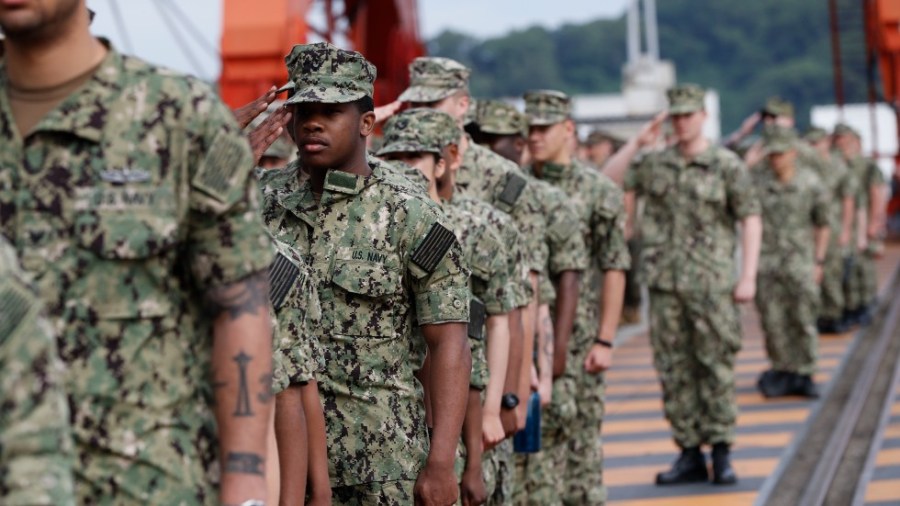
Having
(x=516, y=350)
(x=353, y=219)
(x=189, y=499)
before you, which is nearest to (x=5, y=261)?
(x=189, y=499)

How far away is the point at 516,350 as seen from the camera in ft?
21.8

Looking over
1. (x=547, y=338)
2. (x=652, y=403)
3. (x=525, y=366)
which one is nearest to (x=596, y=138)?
(x=652, y=403)

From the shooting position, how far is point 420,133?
6.12 meters

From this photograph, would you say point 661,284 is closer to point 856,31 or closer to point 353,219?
point 353,219

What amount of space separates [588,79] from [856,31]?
81490 mm

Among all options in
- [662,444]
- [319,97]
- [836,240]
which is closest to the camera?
[319,97]

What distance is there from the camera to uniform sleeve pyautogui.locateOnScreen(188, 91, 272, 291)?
3426mm

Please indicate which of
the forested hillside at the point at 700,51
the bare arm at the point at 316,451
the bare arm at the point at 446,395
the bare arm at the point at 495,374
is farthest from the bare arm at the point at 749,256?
the forested hillside at the point at 700,51

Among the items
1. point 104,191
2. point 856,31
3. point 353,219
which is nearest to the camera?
point 104,191

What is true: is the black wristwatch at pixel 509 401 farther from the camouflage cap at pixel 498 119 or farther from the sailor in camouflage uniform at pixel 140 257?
the sailor in camouflage uniform at pixel 140 257

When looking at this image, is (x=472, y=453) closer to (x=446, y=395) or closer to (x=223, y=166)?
(x=446, y=395)

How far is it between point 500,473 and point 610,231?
7.77 feet

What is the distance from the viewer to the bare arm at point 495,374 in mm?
6312

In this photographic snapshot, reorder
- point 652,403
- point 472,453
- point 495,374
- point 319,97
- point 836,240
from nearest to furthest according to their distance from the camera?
point 319,97, point 472,453, point 495,374, point 652,403, point 836,240
